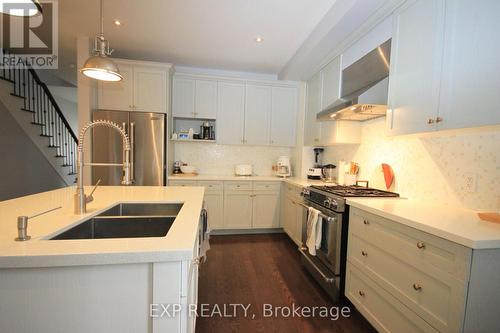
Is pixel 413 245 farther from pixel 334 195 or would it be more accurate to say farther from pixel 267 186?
pixel 267 186

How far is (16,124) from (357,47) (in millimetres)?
5078

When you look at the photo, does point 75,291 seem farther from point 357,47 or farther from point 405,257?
point 357,47

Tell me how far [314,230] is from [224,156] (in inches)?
89.2

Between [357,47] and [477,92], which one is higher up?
[357,47]

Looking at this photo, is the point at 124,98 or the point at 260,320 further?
the point at 124,98

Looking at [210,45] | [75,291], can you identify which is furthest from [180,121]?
[75,291]

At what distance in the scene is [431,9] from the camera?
1531 mm

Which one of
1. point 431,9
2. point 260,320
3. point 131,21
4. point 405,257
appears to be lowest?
point 260,320

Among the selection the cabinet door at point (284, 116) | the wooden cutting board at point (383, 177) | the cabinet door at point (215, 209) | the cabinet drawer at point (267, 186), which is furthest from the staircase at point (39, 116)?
the wooden cutting board at point (383, 177)

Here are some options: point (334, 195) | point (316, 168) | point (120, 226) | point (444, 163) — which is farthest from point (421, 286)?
point (316, 168)

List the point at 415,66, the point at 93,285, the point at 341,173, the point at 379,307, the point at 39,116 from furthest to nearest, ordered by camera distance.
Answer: the point at 39,116 < the point at 341,173 < the point at 415,66 < the point at 379,307 < the point at 93,285

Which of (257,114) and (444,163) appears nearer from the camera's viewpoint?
(444,163)

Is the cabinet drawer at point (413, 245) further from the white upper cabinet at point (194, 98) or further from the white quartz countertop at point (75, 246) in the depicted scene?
the white upper cabinet at point (194, 98)

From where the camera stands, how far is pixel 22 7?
0.93 metres
